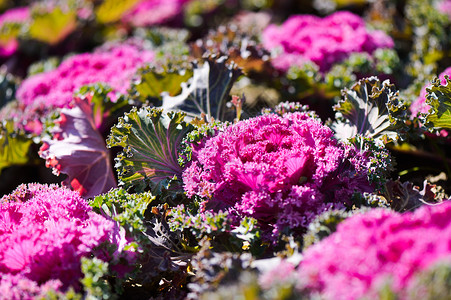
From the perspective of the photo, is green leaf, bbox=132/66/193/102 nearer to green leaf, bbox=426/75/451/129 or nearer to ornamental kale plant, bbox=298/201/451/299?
green leaf, bbox=426/75/451/129

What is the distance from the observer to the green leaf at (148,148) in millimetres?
1931

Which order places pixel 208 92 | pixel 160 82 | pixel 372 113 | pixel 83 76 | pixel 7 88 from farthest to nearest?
pixel 7 88
pixel 83 76
pixel 160 82
pixel 208 92
pixel 372 113

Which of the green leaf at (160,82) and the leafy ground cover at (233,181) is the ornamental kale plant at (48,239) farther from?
the green leaf at (160,82)

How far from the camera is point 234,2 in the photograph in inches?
207

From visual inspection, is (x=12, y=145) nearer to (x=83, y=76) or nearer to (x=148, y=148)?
(x=83, y=76)

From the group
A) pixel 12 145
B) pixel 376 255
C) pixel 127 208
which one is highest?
pixel 376 255

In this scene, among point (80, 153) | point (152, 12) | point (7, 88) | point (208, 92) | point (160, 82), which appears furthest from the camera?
point (152, 12)

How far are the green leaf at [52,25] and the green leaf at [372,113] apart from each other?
122 inches

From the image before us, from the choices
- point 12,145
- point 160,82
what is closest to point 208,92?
point 160,82

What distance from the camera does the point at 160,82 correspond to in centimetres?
258

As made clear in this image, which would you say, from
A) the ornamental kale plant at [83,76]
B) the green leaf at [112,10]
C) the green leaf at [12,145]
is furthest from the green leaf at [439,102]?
the green leaf at [112,10]

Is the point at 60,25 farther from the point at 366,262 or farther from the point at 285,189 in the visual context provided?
the point at 366,262

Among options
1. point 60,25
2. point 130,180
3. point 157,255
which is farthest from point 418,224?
point 60,25

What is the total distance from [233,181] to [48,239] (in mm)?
717
